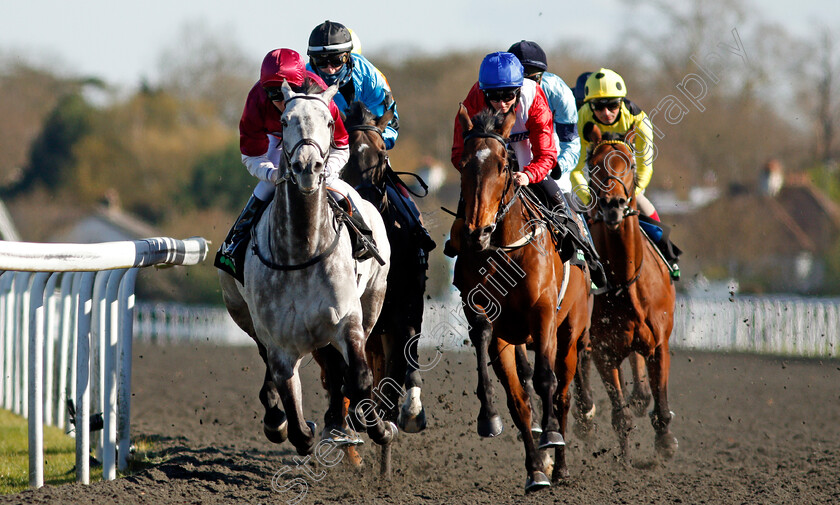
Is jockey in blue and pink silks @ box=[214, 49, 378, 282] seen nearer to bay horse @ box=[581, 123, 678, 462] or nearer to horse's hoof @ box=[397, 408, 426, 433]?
horse's hoof @ box=[397, 408, 426, 433]

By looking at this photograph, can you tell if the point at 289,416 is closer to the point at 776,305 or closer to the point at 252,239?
the point at 252,239

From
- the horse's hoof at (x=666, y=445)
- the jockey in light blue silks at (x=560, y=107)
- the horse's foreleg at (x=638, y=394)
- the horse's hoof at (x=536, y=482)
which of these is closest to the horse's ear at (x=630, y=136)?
the jockey in light blue silks at (x=560, y=107)

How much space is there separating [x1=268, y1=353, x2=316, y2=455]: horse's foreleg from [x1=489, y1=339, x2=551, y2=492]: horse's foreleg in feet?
4.13

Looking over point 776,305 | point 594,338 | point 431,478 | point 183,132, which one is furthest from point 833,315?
point 183,132

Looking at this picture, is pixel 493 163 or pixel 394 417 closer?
pixel 493 163

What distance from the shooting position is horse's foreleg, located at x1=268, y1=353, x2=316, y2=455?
4.80m

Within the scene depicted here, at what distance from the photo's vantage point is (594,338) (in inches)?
274

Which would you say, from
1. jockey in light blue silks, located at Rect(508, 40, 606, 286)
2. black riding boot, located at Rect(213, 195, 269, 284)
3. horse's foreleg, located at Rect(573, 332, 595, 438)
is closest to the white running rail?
black riding boot, located at Rect(213, 195, 269, 284)

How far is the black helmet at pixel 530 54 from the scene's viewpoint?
263 inches

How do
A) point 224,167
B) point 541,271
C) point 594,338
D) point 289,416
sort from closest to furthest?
1. point 289,416
2. point 541,271
3. point 594,338
4. point 224,167

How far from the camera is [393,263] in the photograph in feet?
19.5

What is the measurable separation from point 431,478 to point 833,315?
1270 cm

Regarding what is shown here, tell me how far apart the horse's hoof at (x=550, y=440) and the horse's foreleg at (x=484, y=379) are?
0.80 ft

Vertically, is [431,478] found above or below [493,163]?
below
